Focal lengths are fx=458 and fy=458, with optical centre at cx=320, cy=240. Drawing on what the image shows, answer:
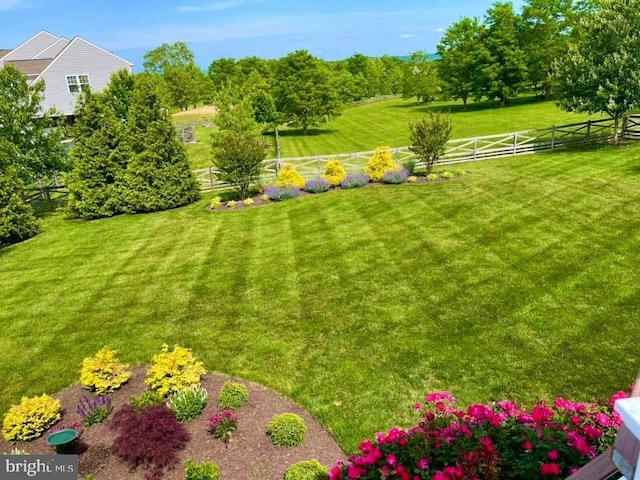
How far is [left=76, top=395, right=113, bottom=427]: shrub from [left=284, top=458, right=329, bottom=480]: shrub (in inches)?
132

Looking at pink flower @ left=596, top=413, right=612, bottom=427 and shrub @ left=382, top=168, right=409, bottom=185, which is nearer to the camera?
pink flower @ left=596, top=413, right=612, bottom=427

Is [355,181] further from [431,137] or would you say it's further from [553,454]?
[553,454]

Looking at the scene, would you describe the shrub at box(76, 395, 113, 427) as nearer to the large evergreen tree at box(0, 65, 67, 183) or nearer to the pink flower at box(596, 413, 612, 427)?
the pink flower at box(596, 413, 612, 427)

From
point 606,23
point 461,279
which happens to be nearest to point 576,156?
point 606,23

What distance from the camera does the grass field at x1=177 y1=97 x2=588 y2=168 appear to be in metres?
38.4

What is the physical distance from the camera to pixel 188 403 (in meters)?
7.18

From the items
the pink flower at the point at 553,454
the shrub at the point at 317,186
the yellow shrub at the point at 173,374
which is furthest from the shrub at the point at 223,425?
the shrub at the point at 317,186

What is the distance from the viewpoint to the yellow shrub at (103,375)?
790cm

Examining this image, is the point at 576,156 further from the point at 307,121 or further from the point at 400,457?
the point at 307,121

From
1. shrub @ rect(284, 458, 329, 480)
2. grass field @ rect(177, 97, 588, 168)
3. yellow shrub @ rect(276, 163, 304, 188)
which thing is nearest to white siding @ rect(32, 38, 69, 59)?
grass field @ rect(177, 97, 588, 168)

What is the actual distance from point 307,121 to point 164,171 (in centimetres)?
3009

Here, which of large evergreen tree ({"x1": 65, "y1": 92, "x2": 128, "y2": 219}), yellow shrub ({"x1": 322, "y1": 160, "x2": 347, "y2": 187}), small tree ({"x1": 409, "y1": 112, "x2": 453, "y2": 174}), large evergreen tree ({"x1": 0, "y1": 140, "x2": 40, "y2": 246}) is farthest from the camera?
yellow shrub ({"x1": 322, "y1": 160, "x2": 347, "y2": 187})

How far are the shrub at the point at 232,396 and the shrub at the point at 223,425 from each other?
0.40m

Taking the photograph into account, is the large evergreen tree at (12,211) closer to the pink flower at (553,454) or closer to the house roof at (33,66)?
the pink flower at (553,454)
